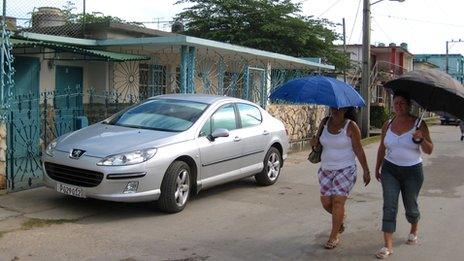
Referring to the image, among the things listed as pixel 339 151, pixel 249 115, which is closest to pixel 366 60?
pixel 249 115

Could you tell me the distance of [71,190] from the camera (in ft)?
22.5

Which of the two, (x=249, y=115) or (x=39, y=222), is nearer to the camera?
(x=39, y=222)

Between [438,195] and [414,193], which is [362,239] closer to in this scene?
[414,193]

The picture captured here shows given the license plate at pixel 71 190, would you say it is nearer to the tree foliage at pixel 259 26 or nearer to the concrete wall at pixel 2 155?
the concrete wall at pixel 2 155

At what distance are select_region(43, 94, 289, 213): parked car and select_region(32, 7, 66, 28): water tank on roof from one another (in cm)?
640

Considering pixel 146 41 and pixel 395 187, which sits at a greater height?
pixel 146 41

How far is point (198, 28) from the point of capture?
24297mm

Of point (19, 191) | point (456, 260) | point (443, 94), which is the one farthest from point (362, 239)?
point (19, 191)

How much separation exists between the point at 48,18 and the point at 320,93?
10271 millimetres

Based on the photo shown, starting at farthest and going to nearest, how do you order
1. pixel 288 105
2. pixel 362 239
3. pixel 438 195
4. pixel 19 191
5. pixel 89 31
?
pixel 288 105 < pixel 89 31 < pixel 438 195 < pixel 19 191 < pixel 362 239

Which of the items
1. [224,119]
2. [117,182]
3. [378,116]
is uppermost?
[224,119]

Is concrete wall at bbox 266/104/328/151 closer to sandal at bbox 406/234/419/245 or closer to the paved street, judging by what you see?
the paved street

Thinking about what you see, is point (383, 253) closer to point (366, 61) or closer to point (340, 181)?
point (340, 181)

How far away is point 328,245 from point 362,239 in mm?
622
